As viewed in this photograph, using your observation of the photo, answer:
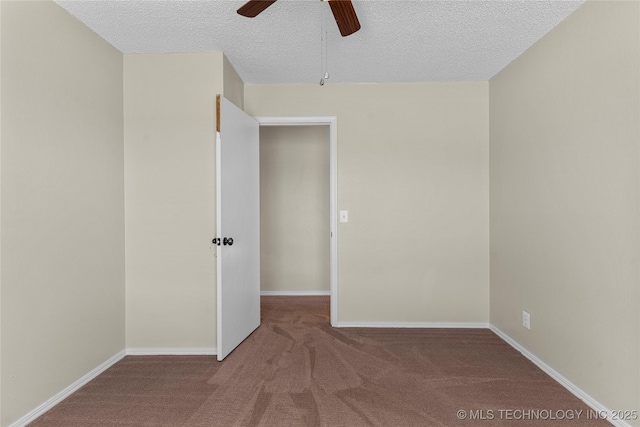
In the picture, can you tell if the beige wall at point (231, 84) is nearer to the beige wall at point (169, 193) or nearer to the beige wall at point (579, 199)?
the beige wall at point (169, 193)

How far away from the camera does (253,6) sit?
1785mm

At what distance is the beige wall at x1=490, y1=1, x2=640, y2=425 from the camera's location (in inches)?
71.9

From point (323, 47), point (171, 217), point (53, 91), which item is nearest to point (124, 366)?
point (171, 217)

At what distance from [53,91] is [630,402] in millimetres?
3661

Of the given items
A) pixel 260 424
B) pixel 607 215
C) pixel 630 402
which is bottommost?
pixel 260 424

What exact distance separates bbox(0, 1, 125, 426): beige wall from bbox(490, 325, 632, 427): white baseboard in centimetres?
319

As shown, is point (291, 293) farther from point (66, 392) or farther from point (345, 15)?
point (345, 15)

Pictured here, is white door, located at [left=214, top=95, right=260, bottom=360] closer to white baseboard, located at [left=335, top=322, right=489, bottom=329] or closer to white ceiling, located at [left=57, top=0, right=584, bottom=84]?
white ceiling, located at [left=57, top=0, right=584, bottom=84]

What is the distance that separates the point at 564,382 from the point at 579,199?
3.94ft

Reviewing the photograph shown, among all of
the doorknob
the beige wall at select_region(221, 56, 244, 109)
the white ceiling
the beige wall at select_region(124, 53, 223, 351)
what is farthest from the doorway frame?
the doorknob

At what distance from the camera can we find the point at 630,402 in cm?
180

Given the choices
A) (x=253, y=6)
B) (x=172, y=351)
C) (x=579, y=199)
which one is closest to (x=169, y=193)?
(x=172, y=351)

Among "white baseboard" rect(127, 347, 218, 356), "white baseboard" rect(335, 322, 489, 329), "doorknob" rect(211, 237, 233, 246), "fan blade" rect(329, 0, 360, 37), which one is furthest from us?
"white baseboard" rect(335, 322, 489, 329)

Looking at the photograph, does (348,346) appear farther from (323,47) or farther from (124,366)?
(323,47)
